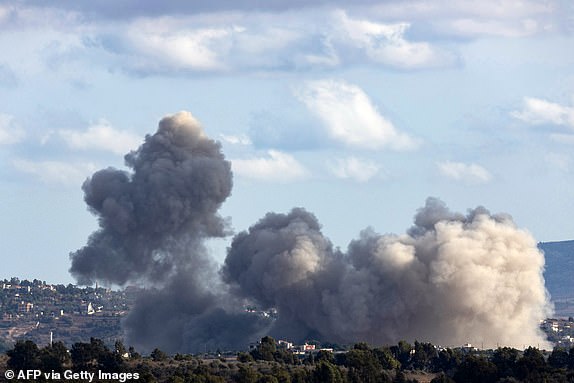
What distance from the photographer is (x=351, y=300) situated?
129000 mm

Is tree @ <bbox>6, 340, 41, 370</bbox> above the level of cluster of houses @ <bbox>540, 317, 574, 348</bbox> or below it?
below

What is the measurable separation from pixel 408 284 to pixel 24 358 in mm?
38124

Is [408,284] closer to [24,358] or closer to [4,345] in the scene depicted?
[24,358]

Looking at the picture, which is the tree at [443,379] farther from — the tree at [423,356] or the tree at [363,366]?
the tree at [423,356]

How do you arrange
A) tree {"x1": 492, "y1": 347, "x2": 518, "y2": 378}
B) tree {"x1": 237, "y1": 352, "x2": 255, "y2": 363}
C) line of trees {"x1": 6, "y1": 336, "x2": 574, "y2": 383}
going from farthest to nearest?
tree {"x1": 237, "y1": 352, "x2": 255, "y2": 363}
tree {"x1": 492, "y1": 347, "x2": 518, "y2": 378}
line of trees {"x1": 6, "y1": 336, "x2": 574, "y2": 383}

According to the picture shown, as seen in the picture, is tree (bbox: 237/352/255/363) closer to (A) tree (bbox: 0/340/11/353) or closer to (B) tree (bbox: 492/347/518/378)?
(B) tree (bbox: 492/347/518/378)

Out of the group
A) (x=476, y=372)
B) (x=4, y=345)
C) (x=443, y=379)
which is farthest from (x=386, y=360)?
(x=4, y=345)

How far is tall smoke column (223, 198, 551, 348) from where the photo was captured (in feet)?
425

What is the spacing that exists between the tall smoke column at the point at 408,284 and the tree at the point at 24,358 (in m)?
30.6

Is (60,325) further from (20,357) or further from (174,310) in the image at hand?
(20,357)

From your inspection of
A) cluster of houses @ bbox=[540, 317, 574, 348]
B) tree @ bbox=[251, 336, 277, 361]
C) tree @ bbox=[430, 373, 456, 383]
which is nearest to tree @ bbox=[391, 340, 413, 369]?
tree @ bbox=[251, 336, 277, 361]

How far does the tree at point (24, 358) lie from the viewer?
10231 cm

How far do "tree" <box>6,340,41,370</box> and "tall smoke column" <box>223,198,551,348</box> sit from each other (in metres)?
30.6

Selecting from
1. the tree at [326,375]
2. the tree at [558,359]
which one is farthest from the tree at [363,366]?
the tree at [558,359]
